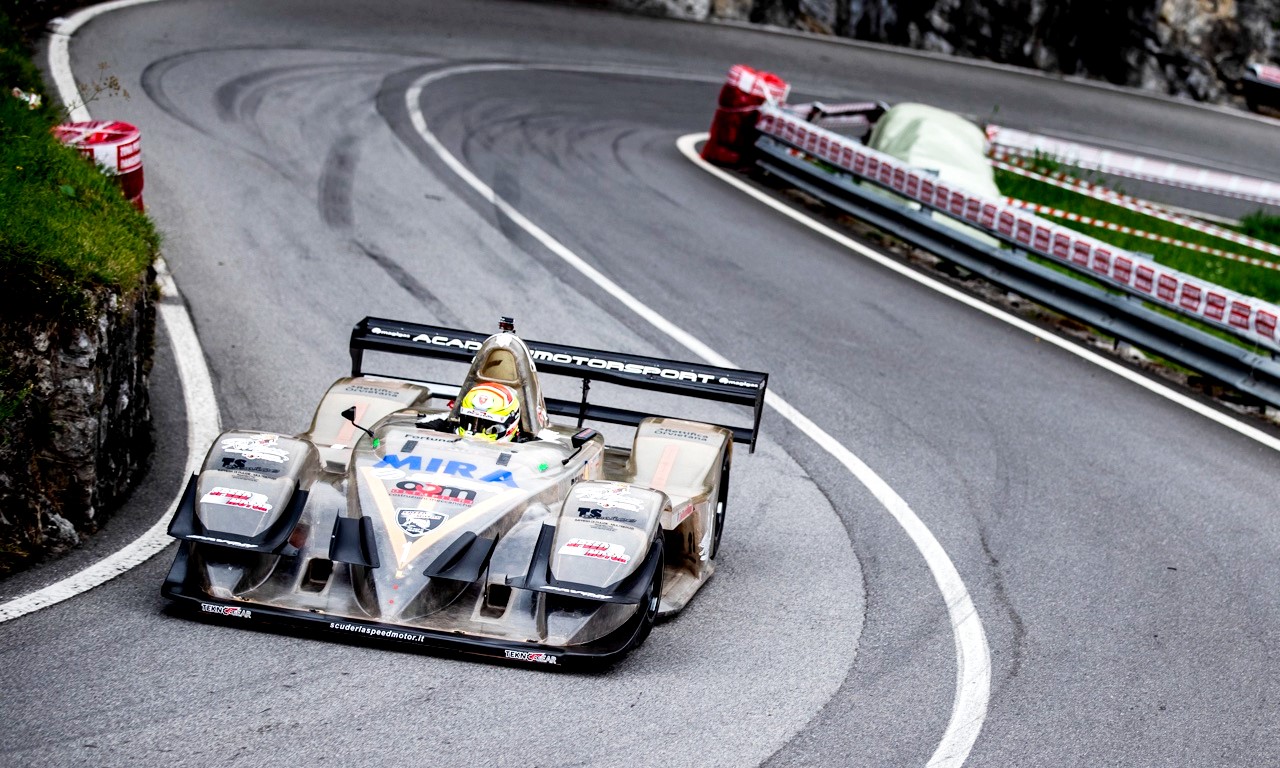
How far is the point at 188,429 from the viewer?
29.6 feet

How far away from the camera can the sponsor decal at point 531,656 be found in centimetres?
631

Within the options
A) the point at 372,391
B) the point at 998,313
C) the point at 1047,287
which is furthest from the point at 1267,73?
the point at 372,391

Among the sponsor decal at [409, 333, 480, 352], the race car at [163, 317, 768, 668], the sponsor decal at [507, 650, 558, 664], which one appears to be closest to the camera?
the sponsor decal at [507, 650, 558, 664]

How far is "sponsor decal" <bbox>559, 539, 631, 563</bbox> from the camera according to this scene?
256 inches

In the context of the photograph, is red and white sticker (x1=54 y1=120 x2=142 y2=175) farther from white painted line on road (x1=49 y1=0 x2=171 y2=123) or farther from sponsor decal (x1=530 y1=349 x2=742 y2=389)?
sponsor decal (x1=530 y1=349 x2=742 y2=389)

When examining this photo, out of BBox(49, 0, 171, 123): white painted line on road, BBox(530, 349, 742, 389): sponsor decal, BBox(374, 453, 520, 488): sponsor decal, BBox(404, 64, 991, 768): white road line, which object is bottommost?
BBox(404, 64, 991, 768): white road line

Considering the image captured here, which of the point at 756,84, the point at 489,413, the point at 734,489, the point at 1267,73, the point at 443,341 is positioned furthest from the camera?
the point at 1267,73

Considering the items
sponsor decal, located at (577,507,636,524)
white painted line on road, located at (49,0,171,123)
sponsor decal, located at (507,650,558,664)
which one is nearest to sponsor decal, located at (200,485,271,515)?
sponsor decal, located at (507,650,558,664)

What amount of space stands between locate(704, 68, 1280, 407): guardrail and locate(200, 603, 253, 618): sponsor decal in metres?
8.79

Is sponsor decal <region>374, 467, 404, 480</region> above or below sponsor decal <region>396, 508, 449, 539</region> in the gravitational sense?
above

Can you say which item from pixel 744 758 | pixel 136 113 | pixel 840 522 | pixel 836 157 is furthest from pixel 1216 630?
pixel 136 113

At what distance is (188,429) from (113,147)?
3.10 metres

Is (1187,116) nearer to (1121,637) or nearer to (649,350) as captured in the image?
(649,350)

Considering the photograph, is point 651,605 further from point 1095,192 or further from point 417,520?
point 1095,192
